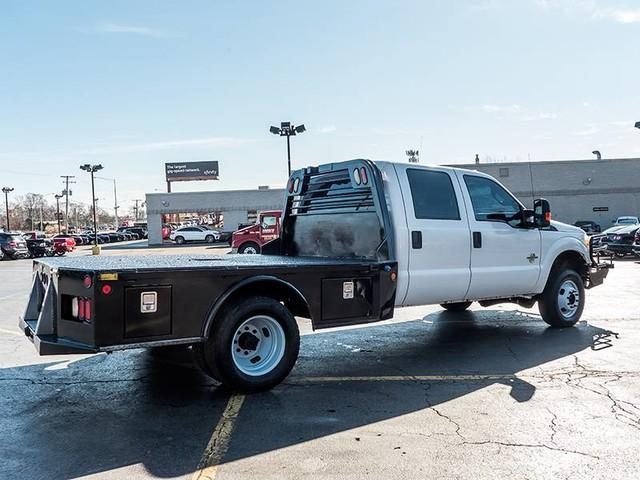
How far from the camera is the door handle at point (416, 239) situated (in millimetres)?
6449

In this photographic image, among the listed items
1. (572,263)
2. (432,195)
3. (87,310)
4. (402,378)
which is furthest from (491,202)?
(87,310)

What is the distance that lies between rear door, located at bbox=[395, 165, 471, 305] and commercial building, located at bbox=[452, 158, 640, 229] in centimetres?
3920

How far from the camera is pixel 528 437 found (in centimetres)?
420

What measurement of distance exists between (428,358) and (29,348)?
5108 millimetres

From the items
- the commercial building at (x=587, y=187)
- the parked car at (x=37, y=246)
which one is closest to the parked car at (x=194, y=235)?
the parked car at (x=37, y=246)

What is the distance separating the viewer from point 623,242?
20125mm

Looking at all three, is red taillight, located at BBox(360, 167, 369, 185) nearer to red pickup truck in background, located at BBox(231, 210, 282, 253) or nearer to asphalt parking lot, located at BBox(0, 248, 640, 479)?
asphalt parking lot, located at BBox(0, 248, 640, 479)

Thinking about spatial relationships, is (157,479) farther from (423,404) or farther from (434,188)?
(434,188)


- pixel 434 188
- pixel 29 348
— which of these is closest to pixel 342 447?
pixel 434 188

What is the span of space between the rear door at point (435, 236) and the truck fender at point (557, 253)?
1.59 meters

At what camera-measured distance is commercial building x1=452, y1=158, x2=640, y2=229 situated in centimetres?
4469

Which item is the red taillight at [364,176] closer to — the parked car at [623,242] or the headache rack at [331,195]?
the headache rack at [331,195]

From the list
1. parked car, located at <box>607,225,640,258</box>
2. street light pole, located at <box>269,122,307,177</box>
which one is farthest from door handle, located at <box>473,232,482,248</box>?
street light pole, located at <box>269,122,307,177</box>

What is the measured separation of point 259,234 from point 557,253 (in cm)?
1755
